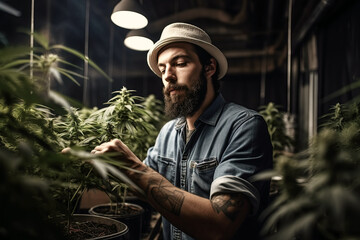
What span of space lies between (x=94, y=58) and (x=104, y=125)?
2.94 metres

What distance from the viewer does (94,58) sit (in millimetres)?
3705

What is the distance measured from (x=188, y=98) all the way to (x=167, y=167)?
0.37 meters

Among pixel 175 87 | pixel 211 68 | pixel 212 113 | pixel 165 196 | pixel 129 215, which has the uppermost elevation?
pixel 211 68

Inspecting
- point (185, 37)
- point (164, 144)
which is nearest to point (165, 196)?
point (164, 144)

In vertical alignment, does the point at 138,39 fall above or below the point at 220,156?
above

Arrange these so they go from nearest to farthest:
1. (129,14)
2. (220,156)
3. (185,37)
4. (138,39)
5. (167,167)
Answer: (220,156)
(185,37)
(167,167)
(129,14)
(138,39)

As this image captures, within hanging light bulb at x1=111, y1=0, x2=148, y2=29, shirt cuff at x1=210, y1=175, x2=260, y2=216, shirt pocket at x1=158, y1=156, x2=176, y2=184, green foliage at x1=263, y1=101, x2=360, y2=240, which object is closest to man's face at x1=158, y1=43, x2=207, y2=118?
shirt pocket at x1=158, y1=156, x2=176, y2=184

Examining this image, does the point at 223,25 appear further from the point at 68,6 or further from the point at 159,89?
the point at 68,6

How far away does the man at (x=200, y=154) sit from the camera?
2.97 ft

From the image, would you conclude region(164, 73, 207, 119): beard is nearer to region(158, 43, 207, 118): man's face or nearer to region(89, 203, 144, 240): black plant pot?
region(158, 43, 207, 118): man's face

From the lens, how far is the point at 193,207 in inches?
35.9

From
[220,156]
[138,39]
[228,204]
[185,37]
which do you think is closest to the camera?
[228,204]

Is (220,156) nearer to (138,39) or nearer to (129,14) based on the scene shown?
(129,14)

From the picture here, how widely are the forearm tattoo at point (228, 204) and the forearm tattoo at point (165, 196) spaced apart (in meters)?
0.12
